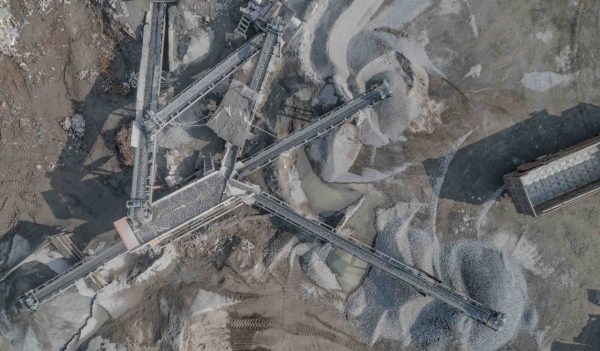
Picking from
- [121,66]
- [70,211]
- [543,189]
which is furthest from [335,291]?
[121,66]

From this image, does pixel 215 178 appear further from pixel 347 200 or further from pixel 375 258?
pixel 375 258

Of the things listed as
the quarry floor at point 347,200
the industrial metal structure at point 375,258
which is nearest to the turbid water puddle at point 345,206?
the quarry floor at point 347,200

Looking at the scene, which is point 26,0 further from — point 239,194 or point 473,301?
point 473,301

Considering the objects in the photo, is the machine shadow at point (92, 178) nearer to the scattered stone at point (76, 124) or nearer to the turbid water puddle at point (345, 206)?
the scattered stone at point (76, 124)

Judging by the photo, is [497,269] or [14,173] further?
[14,173]

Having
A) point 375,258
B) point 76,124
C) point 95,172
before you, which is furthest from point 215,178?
point 375,258

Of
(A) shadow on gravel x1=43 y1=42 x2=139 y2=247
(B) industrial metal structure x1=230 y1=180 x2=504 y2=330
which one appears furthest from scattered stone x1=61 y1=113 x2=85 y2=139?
(B) industrial metal structure x1=230 y1=180 x2=504 y2=330

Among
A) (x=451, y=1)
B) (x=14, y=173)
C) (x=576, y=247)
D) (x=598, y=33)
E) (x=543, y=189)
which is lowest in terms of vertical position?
(x=576, y=247)
